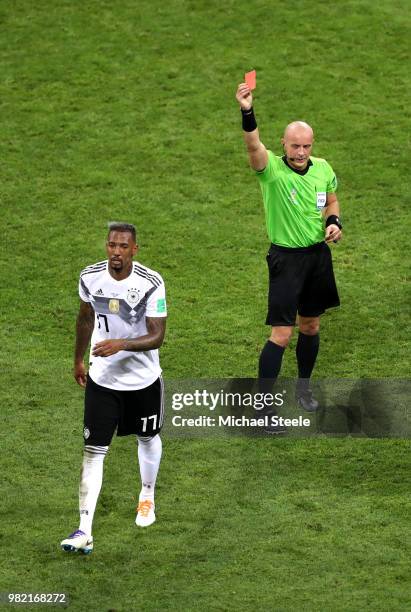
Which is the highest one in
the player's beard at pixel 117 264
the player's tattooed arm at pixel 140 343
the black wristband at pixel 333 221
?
the black wristband at pixel 333 221

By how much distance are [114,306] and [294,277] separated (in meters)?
2.23

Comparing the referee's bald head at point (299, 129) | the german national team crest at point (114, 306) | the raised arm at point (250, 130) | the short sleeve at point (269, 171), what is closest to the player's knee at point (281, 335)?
the short sleeve at point (269, 171)

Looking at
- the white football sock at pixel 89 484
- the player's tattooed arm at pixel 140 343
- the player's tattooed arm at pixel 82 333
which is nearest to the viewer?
the player's tattooed arm at pixel 140 343

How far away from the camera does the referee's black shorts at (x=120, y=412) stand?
959cm

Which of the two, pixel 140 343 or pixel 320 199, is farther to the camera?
pixel 320 199

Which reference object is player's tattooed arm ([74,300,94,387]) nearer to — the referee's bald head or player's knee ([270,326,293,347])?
player's knee ([270,326,293,347])

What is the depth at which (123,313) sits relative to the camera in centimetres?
953

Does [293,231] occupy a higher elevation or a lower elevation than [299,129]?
lower

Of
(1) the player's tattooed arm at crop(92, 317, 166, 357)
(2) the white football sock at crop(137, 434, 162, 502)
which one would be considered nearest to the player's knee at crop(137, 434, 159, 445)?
(2) the white football sock at crop(137, 434, 162, 502)

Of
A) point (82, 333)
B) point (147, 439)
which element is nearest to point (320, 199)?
point (82, 333)

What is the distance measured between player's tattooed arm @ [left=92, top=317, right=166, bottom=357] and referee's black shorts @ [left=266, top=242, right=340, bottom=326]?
1.98 metres

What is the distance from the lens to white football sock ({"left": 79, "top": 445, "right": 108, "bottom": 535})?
374 inches

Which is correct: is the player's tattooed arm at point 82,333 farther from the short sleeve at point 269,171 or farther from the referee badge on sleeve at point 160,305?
the short sleeve at point 269,171

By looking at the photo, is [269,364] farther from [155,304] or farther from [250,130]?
[155,304]
